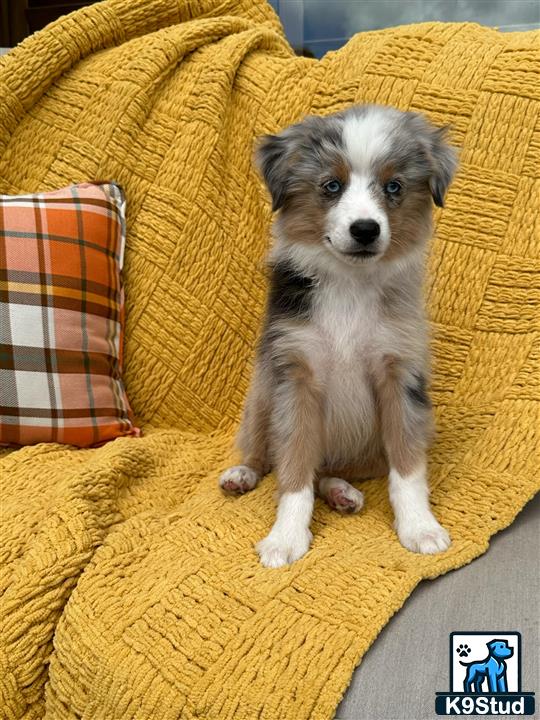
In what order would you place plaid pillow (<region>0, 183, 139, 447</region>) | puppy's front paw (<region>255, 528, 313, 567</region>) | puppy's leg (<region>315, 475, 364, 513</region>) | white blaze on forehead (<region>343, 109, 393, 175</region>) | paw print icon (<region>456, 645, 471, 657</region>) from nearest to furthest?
paw print icon (<region>456, 645, 471, 657</region>) → puppy's front paw (<region>255, 528, 313, 567</region>) → white blaze on forehead (<region>343, 109, 393, 175</region>) → puppy's leg (<region>315, 475, 364, 513</region>) → plaid pillow (<region>0, 183, 139, 447</region>)

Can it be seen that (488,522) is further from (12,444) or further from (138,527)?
(12,444)

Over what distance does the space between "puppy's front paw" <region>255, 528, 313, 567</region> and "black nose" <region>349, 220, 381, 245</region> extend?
24.4 inches

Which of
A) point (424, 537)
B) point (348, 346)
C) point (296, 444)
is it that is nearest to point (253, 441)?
point (296, 444)

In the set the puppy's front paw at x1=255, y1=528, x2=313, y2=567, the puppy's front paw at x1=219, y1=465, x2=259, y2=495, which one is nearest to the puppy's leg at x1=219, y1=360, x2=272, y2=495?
the puppy's front paw at x1=219, y1=465, x2=259, y2=495

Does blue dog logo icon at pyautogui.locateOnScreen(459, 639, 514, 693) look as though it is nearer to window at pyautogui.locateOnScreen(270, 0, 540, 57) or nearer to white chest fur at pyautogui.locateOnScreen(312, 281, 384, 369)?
white chest fur at pyautogui.locateOnScreen(312, 281, 384, 369)

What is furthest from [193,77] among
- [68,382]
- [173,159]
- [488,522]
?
[488,522]

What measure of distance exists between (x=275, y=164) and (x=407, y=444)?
27.7 inches

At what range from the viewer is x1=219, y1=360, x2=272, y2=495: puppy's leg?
180cm

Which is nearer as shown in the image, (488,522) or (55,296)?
(488,522)

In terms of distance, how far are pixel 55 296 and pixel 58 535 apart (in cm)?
75

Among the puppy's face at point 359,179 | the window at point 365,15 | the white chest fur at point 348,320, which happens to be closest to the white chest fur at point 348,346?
the white chest fur at point 348,320

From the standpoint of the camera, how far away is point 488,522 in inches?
61.1

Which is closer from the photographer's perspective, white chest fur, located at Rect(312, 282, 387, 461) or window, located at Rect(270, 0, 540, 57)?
white chest fur, located at Rect(312, 282, 387, 461)

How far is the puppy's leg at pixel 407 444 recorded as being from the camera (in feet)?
5.07
